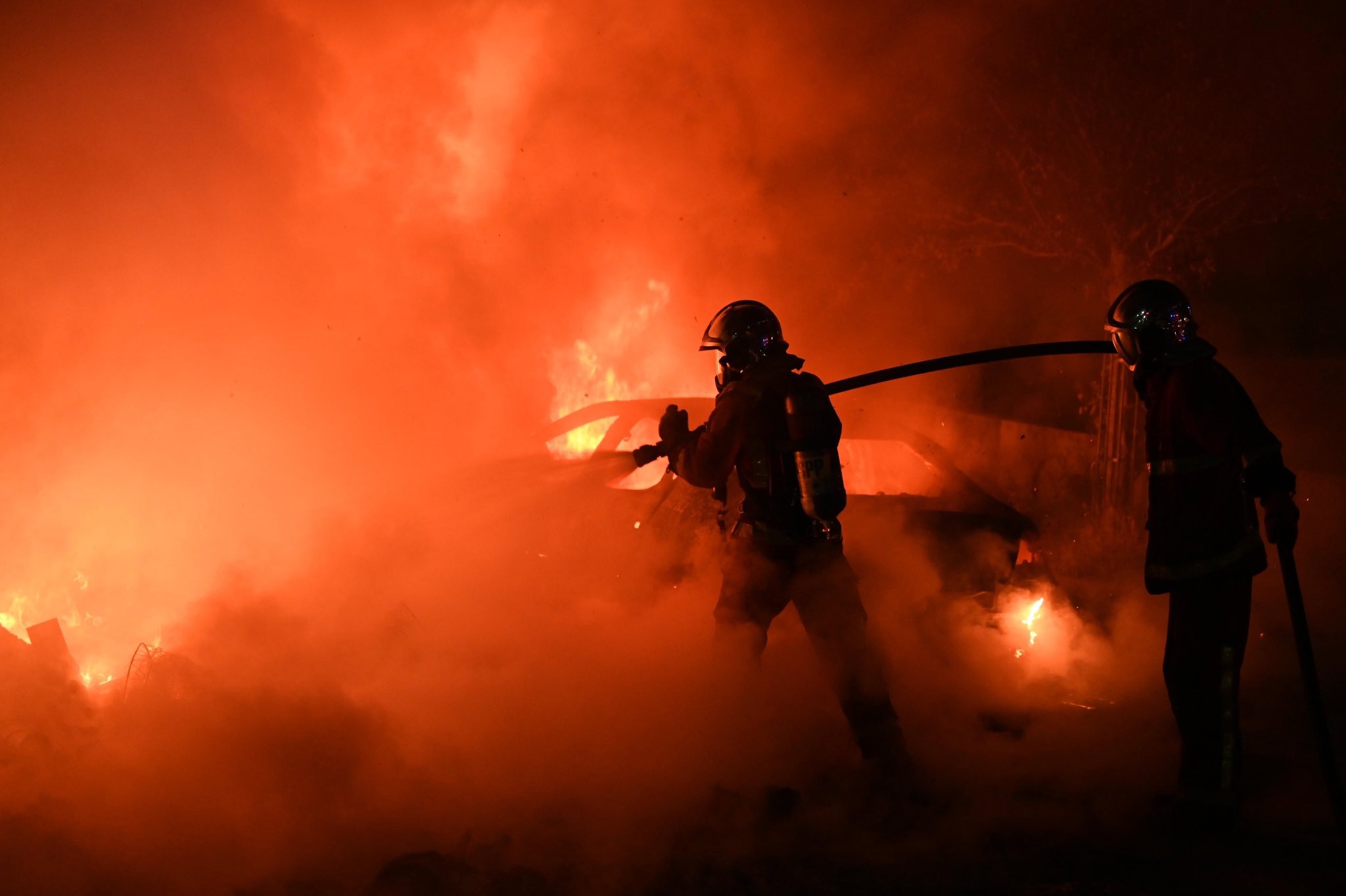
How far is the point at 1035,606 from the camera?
5.41 meters

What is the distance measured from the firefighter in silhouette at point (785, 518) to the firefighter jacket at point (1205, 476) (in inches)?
46.3

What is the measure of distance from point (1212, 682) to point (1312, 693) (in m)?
0.31

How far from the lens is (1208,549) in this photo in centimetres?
348

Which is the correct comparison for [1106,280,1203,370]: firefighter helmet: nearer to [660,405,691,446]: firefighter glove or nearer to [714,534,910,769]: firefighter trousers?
[714,534,910,769]: firefighter trousers

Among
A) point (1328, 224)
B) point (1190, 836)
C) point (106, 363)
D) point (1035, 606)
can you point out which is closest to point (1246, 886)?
point (1190, 836)

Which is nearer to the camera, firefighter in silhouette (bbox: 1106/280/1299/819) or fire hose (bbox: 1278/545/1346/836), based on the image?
fire hose (bbox: 1278/545/1346/836)

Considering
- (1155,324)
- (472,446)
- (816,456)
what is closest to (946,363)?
(1155,324)

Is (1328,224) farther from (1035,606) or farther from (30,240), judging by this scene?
(30,240)

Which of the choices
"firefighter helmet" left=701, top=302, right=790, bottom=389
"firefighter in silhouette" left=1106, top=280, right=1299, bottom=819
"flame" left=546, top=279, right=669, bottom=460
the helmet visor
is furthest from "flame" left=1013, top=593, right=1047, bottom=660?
"flame" left=546, top=279, right=669, bottom=460

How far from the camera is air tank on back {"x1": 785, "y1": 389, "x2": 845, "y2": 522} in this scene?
3771 mm

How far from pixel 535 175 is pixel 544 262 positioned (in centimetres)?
86

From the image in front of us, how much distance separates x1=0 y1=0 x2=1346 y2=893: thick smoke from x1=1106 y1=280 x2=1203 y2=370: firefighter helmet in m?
1.82

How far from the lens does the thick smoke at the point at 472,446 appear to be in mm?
3760

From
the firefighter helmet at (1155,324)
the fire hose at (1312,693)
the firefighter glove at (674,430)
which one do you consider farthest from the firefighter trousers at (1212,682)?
the firefighter glove at (674,430)
